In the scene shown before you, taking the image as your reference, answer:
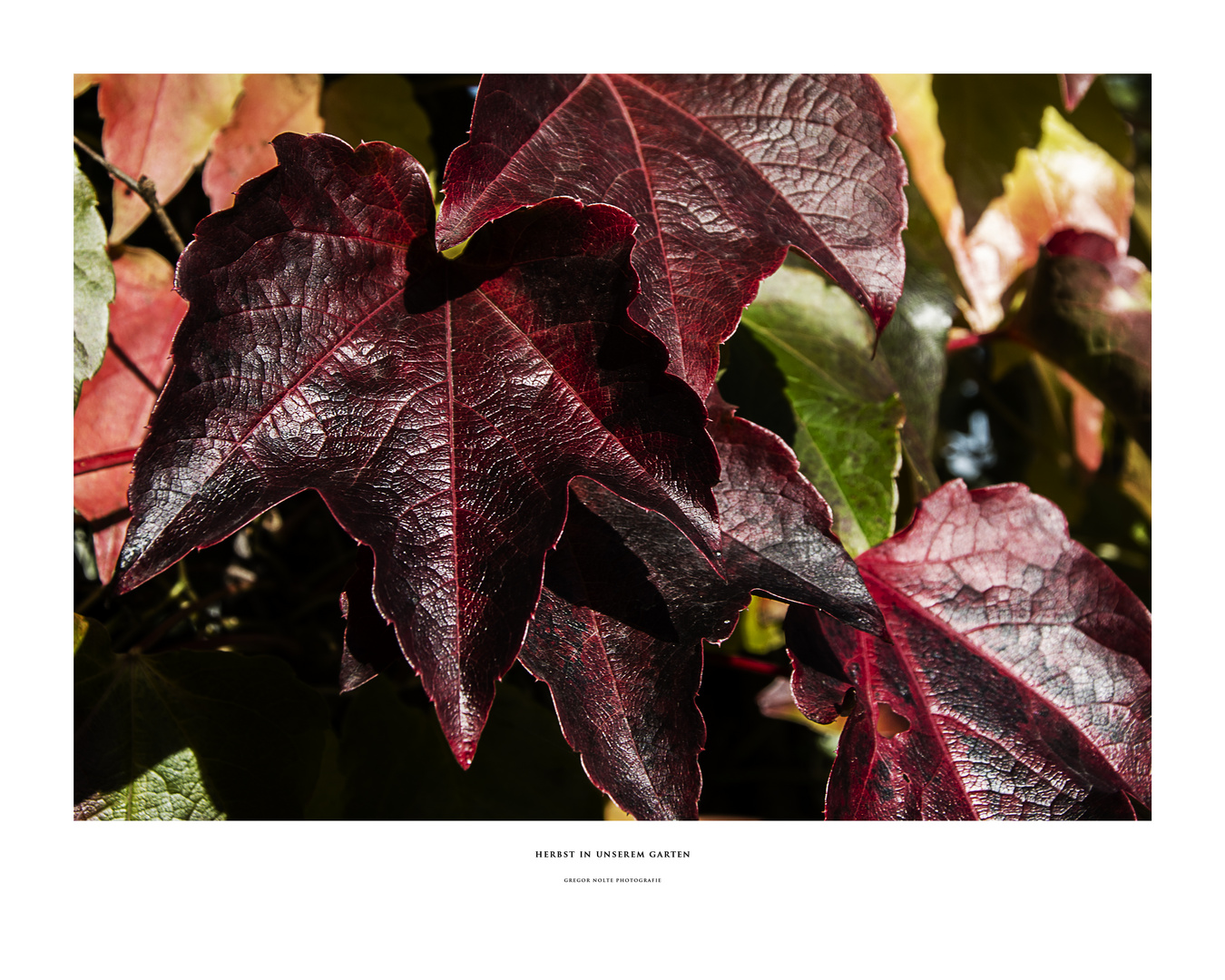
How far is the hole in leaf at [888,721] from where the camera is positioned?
1.61 feet

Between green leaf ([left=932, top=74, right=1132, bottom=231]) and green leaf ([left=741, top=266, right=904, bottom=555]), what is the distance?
0.22 m

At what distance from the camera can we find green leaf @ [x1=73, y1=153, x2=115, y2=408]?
482mm

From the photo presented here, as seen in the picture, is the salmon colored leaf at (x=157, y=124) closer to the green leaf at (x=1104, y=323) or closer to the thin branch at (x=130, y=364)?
the thin branch at (x=130, y=364)

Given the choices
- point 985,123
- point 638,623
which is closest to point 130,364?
point 638,623

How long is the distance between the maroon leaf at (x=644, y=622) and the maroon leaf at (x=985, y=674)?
5 centimetres

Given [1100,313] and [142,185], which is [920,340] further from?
[142,185]

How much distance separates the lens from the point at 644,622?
1.43 feet

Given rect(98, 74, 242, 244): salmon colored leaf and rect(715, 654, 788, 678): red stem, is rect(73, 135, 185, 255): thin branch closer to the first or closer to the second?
rect(98, 74, 242, 244): salmon colored leaf

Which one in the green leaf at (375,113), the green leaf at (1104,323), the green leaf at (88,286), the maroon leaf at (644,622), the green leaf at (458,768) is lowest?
the green leaf at (458,768)

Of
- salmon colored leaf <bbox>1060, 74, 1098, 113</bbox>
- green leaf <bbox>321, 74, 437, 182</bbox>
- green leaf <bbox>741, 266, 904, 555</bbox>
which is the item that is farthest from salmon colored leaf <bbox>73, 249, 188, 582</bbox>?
salmon colored leaf <bbox>1060, 74, 1098, 113</bbox>

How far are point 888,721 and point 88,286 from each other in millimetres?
542

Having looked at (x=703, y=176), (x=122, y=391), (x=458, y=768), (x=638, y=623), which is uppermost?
(x=703, y=176)

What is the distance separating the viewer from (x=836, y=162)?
1.54 feet

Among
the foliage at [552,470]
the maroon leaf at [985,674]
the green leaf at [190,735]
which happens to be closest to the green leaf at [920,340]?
the foliage at [552,470]
